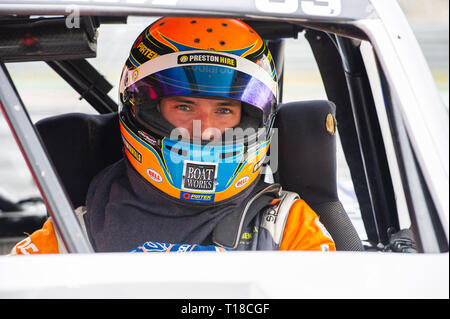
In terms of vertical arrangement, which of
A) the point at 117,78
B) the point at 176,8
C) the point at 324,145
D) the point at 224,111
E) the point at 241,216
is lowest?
the point at 117,78

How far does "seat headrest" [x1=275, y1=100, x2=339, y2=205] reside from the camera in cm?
187

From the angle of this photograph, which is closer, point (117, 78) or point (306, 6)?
point (306, 6)

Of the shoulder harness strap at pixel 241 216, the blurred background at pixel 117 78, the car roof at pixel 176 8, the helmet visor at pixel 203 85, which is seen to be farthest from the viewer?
the blurred background at pixel 117 78

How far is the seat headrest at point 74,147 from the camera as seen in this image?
1.89 metres

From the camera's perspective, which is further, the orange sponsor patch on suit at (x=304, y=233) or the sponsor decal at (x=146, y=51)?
the sponsor decal at (x=146, y=51)

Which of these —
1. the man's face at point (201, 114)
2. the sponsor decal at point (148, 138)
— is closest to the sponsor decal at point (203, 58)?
the man's face at point (201, 114)

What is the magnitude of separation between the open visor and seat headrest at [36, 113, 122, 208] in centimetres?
23

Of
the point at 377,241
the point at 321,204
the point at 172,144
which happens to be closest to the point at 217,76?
the point at 172,144

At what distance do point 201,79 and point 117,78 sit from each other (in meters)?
2.70

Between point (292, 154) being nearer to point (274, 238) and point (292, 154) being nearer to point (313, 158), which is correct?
point (313, 158)

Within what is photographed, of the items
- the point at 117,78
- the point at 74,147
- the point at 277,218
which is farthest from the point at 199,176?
the point at 117,78

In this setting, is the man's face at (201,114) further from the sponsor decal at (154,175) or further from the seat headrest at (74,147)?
the seat headrest at (74,147)

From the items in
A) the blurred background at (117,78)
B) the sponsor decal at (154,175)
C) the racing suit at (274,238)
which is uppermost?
the sponsor decal at (154,175)

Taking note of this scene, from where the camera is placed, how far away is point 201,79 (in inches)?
68.2
